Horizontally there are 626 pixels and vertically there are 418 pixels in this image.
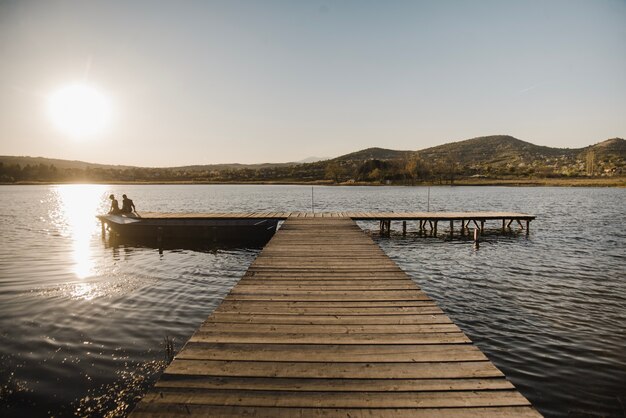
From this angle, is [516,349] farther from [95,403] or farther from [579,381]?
[95,403]

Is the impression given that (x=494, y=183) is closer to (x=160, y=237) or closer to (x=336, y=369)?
(x=160, y=237)

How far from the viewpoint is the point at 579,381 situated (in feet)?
23.4

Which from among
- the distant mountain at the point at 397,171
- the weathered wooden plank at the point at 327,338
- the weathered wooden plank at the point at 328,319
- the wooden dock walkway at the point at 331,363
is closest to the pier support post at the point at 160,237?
the wooden dock walkway at the point at 331,363

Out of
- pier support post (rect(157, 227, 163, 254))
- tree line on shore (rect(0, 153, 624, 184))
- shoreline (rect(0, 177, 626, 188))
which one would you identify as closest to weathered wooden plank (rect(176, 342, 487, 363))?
pier support post (rect(157, 227, 163, 254))

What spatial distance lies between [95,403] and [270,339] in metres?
3.74

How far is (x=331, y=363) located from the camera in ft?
15.2

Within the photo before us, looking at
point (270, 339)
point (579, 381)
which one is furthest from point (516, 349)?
point (270, 339)

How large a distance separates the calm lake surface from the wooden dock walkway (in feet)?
8.77

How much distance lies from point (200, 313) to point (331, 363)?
23.5 feet

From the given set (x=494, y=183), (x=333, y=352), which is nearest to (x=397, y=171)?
(x=494, y=183)

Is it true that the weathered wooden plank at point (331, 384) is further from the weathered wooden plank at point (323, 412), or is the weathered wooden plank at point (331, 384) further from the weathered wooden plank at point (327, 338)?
the weathered wooden plank at point (327, 338)

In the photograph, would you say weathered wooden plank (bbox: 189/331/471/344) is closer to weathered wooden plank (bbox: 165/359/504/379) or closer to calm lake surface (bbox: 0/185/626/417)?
weathered wooden plank (bbox: 165/359/504/379)

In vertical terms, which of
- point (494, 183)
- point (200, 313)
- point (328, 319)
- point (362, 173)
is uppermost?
point (362, 173)

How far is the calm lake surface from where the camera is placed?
6910 millimetres
